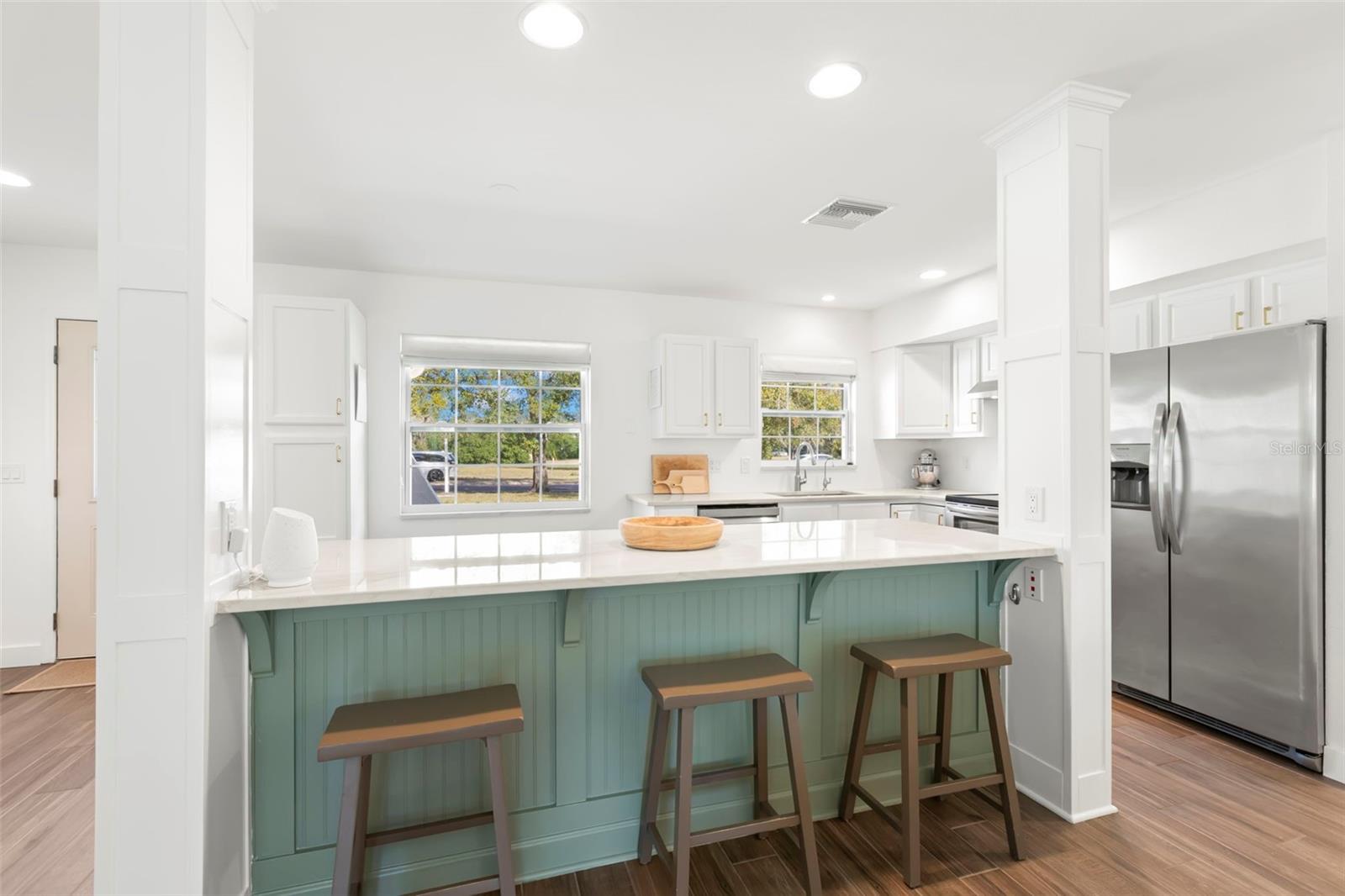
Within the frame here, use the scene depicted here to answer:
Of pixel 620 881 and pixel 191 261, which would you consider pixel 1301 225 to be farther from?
pixel 191 261

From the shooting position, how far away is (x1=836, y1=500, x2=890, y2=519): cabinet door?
200 inches

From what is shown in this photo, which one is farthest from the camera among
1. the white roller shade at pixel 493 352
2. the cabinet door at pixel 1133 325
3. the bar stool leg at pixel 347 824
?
the white roller shade at pixel 493 352

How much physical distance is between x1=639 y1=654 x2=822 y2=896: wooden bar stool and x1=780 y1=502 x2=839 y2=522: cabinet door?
2924 mm

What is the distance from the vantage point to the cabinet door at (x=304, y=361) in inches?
148

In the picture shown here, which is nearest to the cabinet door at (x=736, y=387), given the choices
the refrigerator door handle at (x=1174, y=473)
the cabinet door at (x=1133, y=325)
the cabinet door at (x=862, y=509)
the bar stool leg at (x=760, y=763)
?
the cabinet door at (x=862, y=509)

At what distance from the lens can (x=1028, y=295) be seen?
239cm

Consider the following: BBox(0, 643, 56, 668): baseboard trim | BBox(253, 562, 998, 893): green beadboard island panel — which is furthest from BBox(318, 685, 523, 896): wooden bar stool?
BBox(0, 643, 56, 668): baseboard trim

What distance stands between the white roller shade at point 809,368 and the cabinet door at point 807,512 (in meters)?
1.25

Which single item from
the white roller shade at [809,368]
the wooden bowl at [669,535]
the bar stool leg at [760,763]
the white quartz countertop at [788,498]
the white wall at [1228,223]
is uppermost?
the white wall at [1228,223]

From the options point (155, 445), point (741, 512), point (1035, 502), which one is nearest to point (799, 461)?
point (741, 512)

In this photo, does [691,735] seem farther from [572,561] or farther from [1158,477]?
[1158,477]

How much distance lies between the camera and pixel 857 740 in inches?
85.4

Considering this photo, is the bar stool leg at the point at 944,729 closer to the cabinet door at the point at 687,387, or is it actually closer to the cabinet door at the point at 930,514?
the cabinet door at the point at 930,514

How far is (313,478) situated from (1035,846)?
3890 mm
